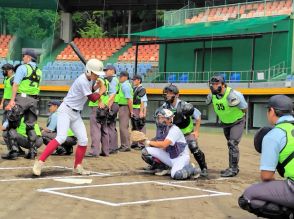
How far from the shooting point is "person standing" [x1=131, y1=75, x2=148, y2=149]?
1469 centimetres

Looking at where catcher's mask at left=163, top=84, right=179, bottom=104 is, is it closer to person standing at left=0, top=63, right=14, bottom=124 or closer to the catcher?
the catcher

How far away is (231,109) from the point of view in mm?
9922

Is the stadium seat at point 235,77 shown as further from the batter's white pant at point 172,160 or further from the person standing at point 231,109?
the batter's white pant at point 172,160

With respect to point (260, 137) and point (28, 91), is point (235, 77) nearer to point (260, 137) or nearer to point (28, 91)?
point (28, 91)

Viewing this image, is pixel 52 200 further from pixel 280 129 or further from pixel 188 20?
pixel 188 20

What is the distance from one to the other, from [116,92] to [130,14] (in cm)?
3311

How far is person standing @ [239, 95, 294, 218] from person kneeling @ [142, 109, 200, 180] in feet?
11.4

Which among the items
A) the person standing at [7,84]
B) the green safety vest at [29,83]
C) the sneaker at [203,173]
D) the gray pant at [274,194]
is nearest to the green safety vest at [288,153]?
the gray pant at [274,194]

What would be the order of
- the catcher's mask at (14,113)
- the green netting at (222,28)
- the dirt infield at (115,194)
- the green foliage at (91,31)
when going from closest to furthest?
the dirt infield at (115,194) → the catcher's mask at (14,113) → the green netting at (222,28) → the green foliage at (91,31)

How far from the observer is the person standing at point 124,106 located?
549 inches

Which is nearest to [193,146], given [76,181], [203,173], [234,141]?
[203,173]

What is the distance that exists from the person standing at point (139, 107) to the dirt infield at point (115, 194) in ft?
12.1

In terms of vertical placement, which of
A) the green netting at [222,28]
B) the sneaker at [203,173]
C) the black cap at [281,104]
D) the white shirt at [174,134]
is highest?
the green netting at [222,28]

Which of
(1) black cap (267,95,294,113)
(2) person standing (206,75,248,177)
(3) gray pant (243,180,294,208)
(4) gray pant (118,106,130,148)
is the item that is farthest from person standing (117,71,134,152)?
(3) gray pant (243,180,294,208)
